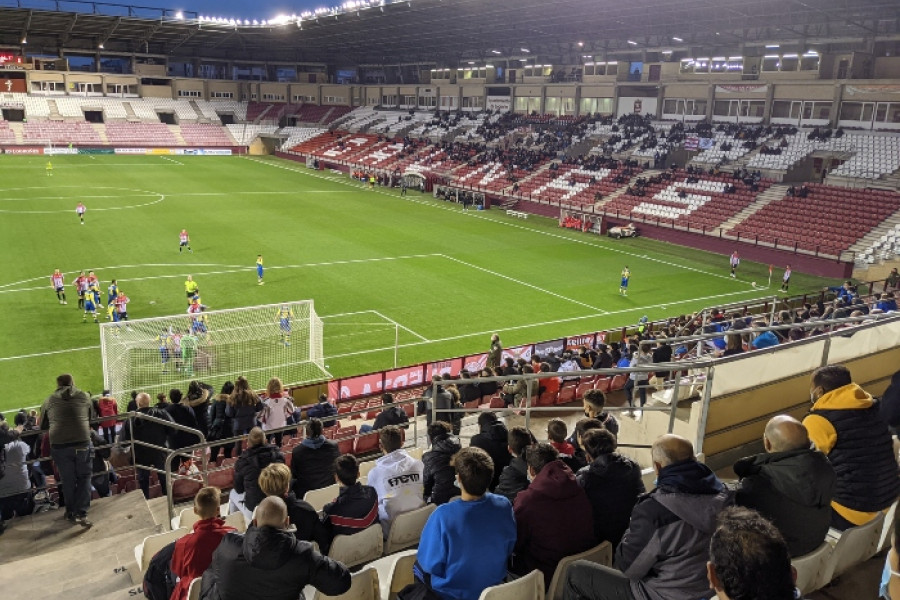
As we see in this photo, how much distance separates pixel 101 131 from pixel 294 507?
290 ft

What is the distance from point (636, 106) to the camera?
62.1 meters

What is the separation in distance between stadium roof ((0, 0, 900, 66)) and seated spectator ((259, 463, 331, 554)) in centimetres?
4455

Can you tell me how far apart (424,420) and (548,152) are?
51.2 meters

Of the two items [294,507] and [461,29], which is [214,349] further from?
[461,29]

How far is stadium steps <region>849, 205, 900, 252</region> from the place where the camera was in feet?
115

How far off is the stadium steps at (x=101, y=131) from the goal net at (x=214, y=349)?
6928 cm

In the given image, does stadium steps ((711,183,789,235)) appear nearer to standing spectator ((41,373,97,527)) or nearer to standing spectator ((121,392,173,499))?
standing spectator ((121,392,173,499))

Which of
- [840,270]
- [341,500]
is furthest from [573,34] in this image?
[341,500]

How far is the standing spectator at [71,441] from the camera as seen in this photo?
880cm

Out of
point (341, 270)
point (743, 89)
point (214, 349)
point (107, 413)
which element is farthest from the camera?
point (743, 89)

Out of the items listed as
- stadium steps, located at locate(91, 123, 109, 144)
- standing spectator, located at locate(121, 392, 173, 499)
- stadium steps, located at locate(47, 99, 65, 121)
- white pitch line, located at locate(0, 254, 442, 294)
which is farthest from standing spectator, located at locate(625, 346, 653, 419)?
stadium steps, located at locate(47, 99, 65, 121)

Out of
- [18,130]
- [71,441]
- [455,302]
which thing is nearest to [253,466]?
[71,441]

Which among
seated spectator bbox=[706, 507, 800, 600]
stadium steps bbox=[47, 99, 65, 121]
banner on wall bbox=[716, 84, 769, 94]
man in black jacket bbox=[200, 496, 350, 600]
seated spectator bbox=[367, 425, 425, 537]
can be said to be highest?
banner on wall bbox=[716, 84, 769, 94]

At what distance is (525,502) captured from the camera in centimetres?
543
